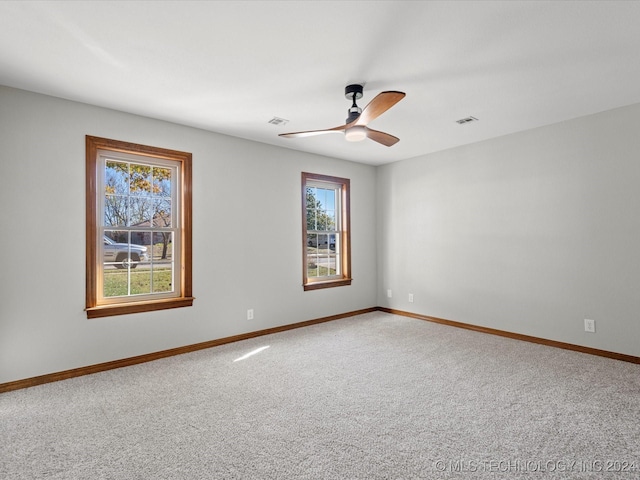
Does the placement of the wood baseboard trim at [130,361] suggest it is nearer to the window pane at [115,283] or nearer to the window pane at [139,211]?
the window pane at [115,283]

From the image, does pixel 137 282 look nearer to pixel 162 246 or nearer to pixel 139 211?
pixel 162 246

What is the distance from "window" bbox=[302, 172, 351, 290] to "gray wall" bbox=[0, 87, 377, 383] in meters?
0.15

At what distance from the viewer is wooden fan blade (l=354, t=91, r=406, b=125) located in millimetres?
2350

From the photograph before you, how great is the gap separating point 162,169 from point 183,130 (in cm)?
49

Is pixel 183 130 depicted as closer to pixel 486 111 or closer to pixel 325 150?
pixel 325 150

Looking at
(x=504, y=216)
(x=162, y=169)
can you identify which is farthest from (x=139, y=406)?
(x=504, y=216)

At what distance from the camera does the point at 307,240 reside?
5.20 meters

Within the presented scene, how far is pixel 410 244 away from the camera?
5535 millimetres

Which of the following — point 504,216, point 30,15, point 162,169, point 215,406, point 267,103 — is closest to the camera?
point 30,15

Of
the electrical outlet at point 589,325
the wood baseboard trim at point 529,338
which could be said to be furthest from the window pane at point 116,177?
the electrical outlet at point 589,325

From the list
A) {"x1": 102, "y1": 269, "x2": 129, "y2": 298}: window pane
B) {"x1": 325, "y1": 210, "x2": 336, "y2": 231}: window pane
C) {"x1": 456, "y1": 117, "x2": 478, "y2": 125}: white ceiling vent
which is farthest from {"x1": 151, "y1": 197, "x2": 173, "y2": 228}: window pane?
{"x1": 456, "y1": 117, "x2": 478, "y2": 125}: white ceiling vent

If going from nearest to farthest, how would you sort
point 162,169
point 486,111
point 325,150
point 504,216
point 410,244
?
point 486,111 → point 162,169 → point 504,216 → point 325,150 → point 410,244

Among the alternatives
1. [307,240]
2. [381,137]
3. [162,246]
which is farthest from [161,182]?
[381,137]

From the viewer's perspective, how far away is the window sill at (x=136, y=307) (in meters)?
3.32
